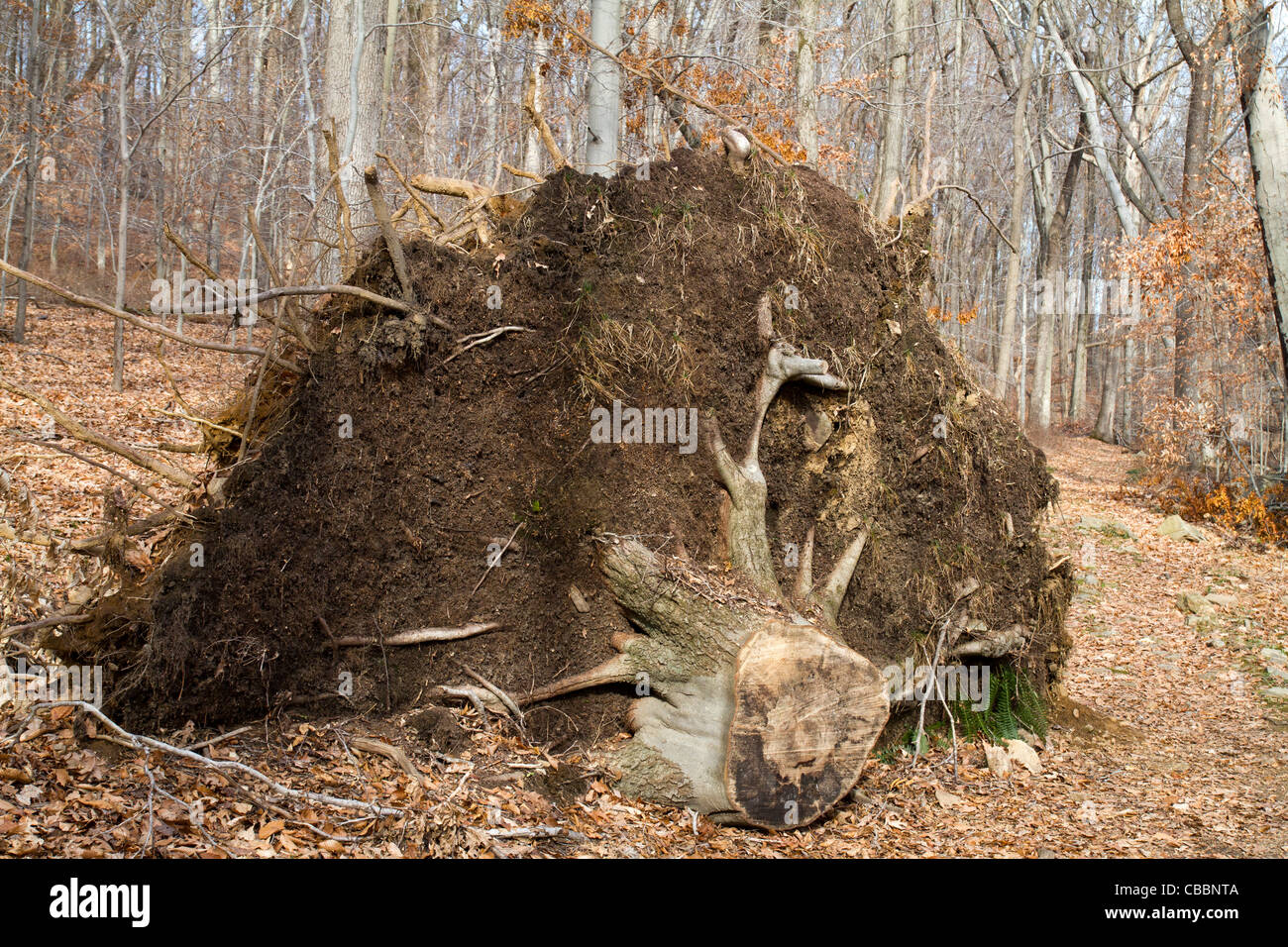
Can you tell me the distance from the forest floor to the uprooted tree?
267 mm

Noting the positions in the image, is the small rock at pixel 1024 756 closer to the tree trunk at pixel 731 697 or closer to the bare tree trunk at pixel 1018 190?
the tree trunk at pixel 731 697

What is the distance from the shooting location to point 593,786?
5043 mm

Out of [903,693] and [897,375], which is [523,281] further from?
[903,693]

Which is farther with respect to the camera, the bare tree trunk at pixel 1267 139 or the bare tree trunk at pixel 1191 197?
the bare tree trunk at pixel 1191 197

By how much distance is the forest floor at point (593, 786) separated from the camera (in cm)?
406

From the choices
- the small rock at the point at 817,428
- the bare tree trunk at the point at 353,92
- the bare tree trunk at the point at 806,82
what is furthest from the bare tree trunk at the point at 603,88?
the bare tree trunk at the point at 806,82

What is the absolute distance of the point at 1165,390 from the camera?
840 inches

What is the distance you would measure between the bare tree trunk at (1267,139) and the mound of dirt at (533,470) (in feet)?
22.8

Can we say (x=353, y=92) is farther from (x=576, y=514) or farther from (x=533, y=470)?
(x=576, y=514)

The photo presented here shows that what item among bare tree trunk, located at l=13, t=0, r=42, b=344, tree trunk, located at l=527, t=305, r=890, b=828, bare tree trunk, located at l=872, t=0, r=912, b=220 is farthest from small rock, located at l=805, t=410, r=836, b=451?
bare tree trunk, located at l=13, t=0, r=42, b=344

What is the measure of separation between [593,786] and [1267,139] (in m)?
10.6

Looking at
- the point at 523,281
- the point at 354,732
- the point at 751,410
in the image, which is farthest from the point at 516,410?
the point at 354,732

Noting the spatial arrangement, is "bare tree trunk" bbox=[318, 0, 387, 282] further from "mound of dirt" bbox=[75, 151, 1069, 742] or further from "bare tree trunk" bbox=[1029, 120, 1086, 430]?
"bare tree trunk" bbox=[1029, 120, 1086, 430]

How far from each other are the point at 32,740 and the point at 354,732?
1.52 meters
